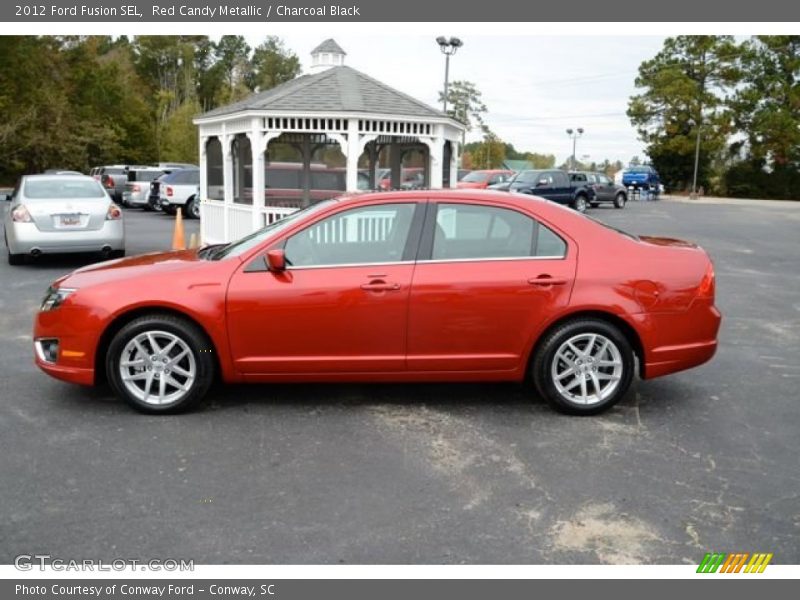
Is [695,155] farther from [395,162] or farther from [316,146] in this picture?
[316,146]

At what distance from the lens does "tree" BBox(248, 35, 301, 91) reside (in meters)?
84.3

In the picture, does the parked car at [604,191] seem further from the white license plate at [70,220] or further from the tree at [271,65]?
the tree at [271,65]

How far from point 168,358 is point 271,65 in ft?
276

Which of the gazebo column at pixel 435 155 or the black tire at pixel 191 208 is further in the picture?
the black tire at pixel 191 208

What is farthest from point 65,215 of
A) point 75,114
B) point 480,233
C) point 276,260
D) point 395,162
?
point 75,114

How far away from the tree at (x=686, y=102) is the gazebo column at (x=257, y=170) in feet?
151

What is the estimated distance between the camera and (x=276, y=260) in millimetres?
5332

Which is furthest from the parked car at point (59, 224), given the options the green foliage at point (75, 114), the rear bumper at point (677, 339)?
the green foliage at point (75, 114)

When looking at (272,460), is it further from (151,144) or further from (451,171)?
(151,144)

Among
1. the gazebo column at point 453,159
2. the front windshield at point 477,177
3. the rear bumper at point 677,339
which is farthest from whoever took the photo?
the front windshield at point 477,177

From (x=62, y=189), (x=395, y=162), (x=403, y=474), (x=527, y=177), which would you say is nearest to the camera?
A: (x=403, y=474)

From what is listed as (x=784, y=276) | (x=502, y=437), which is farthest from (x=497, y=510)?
(x=784, y=276)

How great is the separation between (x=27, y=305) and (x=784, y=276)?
11.7m

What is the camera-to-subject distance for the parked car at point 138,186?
2619 cm
